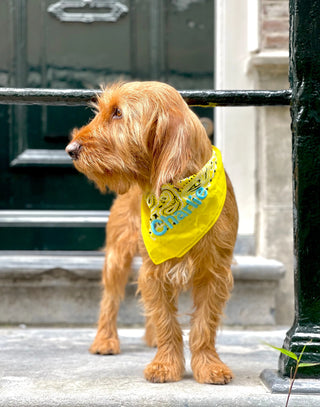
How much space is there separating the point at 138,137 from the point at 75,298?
174 centimetres

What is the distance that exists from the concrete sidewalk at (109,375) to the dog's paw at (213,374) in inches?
1.1

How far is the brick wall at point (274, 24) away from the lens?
3896 mm

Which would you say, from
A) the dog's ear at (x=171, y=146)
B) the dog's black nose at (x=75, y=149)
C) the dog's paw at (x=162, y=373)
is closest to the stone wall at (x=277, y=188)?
the dog's paw at (x=162, y=373)

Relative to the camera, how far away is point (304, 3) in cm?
230

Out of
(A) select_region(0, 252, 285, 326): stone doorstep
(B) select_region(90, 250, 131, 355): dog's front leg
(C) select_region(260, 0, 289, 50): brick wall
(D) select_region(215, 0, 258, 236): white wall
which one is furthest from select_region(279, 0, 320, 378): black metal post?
(D) select_region(215, 0, 258, 236): white wall

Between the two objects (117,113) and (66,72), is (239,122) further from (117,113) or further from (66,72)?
(117,113)

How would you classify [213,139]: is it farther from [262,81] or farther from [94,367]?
[94,367]

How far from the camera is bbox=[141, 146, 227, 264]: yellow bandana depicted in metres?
2.41

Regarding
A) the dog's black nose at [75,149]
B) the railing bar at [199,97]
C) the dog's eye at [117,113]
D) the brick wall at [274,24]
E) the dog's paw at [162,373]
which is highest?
the brick wall at [274,24]

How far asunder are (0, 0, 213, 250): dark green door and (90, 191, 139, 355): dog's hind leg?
0.87 meters

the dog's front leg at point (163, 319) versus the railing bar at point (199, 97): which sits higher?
the railing bar at point (199, 97)

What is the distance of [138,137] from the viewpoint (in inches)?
92.2

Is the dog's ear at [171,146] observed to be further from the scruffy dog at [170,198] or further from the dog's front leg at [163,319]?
the dog's front leg at [163,319]

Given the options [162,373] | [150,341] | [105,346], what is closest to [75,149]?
[162,373]
